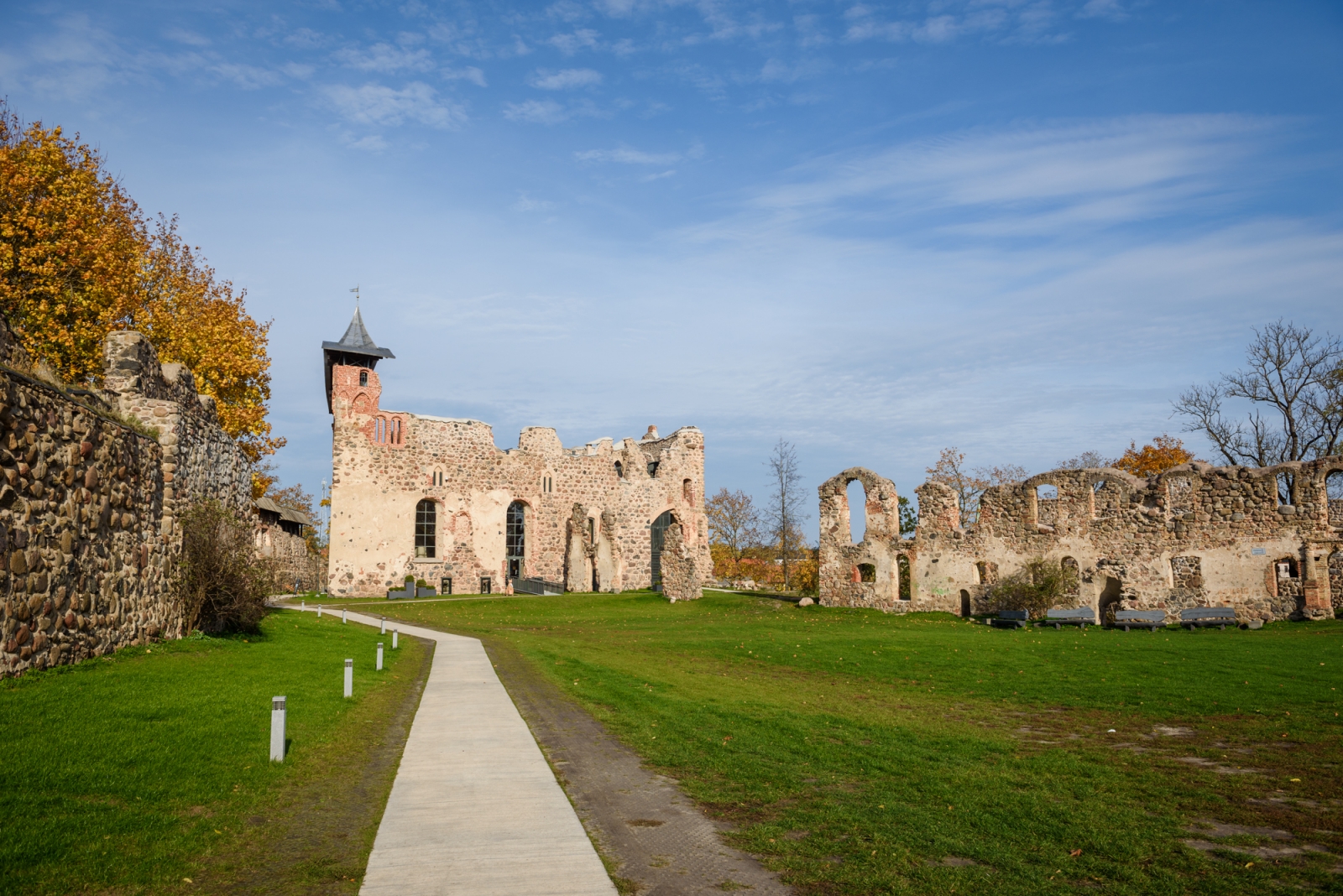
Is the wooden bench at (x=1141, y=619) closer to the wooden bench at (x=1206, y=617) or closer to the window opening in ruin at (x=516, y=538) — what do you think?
the wooden bench at (x=1206, y=617)

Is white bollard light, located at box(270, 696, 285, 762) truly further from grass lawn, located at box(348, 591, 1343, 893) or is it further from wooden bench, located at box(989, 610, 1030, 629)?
wooden bench, located at box(989, 610, 1030, 629)

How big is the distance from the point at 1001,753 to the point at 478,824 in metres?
5.64

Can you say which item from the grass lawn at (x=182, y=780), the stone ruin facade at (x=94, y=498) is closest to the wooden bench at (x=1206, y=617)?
the grass lawn at (x=182, y=780)

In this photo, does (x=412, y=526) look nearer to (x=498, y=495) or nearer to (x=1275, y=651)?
(x=498, y=495)

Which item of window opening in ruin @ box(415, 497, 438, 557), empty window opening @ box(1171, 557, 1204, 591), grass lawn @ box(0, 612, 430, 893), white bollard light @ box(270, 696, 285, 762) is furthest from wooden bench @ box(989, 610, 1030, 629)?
window opening in ruin @ box(415, 497, 438, 557)

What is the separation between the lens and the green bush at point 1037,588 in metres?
28.5

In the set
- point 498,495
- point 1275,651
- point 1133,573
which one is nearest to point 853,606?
point 1133,573

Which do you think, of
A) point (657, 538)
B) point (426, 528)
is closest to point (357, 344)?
point (426, 528)

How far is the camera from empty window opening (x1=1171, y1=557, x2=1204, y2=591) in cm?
2727

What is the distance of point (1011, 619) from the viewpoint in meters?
27.6

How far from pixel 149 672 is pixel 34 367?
195 inches

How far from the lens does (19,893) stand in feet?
15.9

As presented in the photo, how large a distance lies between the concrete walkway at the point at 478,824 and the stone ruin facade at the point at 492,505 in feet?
93.4

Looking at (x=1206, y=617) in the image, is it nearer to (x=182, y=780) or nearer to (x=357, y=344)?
(x=182, y=780)
